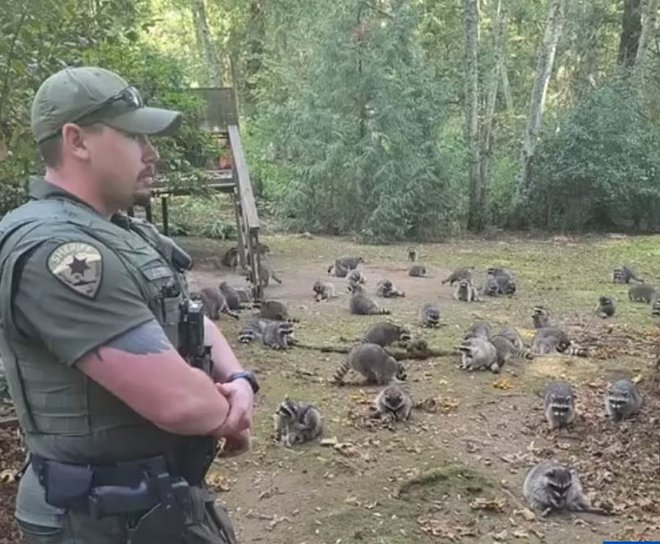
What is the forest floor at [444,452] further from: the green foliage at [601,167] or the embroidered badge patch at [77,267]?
the green foliage at [601,167]

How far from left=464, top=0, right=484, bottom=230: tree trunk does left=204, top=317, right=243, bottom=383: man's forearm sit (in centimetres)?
1738

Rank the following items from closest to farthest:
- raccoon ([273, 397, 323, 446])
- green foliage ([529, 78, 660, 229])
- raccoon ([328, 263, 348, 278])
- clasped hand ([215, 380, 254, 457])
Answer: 1. clasped hand ([215, 380, 254, 457])
2. raccoon ([273, 397, 323, 446])
3. raccoon ([328, 263, 348, 278])
4. green foliage ([529, 78, 660, 229])

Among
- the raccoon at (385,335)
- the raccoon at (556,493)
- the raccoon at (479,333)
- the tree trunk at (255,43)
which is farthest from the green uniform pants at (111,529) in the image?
the tree trunk at (255,43)

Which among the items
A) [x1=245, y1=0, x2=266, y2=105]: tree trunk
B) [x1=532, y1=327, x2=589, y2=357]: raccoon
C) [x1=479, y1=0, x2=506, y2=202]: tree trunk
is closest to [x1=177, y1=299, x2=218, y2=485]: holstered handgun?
[x1=532, y1=327, x2=589, y2=357]: raccoon

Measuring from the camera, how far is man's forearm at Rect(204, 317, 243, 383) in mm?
2582

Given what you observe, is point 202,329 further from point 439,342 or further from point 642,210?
point 642,210

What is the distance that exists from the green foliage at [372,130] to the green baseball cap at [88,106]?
16.2m

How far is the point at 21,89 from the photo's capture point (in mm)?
4703

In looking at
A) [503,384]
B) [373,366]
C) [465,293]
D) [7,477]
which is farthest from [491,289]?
[7,477]

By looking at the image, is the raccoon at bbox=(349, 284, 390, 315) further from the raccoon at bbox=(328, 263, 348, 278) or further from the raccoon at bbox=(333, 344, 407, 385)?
the raccoon at bbox=(333, 344, 407, 385)

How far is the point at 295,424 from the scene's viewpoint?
20.7 ft

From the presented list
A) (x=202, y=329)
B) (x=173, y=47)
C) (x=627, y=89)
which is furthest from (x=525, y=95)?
(x=202, y=329)

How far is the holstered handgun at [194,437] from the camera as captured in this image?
2318 millimetres

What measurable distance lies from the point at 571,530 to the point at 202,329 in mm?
3375
